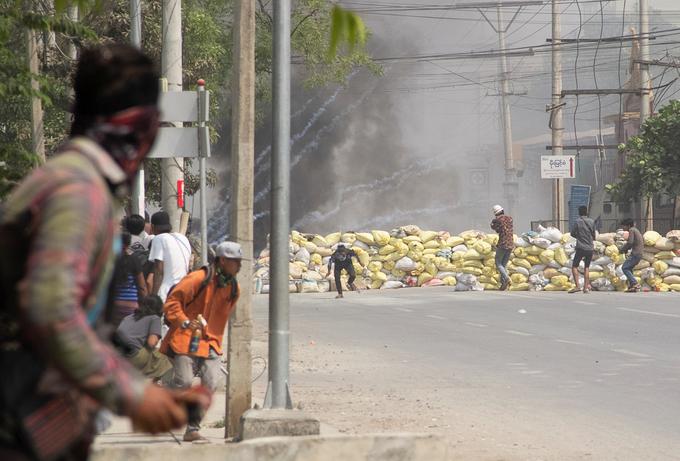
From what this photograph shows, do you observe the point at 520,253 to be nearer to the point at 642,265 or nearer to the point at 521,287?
the point at 521,287

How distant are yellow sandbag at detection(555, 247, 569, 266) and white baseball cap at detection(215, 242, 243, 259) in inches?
891

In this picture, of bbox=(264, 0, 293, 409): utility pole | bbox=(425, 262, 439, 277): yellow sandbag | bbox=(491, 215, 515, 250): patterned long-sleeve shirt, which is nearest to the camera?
bbox=(264, 0, 293, 409): utility pole

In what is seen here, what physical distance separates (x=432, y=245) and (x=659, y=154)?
37.4 ft

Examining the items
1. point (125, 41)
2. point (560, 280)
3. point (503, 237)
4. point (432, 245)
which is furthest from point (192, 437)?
point (432, 245)

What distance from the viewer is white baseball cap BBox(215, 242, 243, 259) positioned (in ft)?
27.7

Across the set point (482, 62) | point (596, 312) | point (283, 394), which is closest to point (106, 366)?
point (283, 394)

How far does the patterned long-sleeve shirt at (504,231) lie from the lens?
92.8 ft

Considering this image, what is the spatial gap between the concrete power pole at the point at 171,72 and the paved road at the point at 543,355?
2845mm

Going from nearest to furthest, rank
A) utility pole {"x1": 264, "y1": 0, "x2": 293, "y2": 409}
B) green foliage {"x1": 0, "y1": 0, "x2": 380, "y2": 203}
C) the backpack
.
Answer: green foliage {"x1": 0, "y1": 0, "x2": 380, "y2": 203} → utility pole {"x1": 264, "y1": 0, "x2": 293, "y2": 409} → the backpack

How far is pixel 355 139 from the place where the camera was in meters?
59.7

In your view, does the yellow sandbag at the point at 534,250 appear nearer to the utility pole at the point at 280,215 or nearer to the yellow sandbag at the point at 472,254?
the yellow sandbag at the point at 472,254

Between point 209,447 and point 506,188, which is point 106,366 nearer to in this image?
point 209,447

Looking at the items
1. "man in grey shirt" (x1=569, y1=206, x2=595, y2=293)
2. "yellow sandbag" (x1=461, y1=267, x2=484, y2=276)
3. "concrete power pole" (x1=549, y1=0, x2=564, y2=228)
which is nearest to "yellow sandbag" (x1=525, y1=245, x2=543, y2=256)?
"yellow sandbag" (x1=461, y1=267, x2=484, y2=276)

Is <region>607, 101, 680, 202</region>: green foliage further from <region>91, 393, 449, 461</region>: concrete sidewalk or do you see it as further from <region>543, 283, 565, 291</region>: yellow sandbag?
<region>91, 393, 449, 461</region>: concrete sidewalk
